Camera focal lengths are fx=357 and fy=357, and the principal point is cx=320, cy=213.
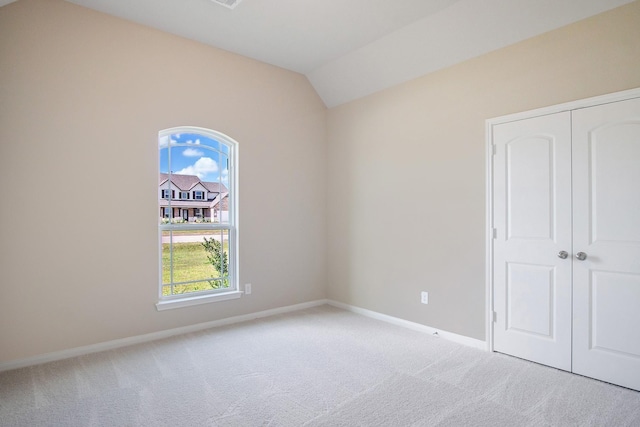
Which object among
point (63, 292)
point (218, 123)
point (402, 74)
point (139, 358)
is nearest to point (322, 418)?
point (139, 358)

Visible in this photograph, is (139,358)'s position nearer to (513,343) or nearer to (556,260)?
(513,343)

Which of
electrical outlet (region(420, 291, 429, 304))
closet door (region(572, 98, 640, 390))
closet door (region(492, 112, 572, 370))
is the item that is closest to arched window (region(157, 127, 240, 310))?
electrical outlet (region(420, 291, 429, 304))

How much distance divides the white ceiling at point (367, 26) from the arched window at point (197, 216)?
3.51ft

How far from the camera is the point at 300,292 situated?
4742mm

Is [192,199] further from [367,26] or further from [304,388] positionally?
[367,26]

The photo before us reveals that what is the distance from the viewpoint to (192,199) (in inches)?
158

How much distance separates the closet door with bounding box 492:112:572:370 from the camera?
2.88 meters

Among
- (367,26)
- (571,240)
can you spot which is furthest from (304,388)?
(367,26)

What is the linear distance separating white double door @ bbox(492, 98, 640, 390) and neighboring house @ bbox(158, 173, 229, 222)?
2946 mm

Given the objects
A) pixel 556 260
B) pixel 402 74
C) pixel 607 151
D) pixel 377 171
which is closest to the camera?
pixel 607 151

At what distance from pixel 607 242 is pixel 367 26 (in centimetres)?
277

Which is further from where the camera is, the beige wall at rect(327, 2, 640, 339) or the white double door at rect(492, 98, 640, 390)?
the beige wall at rect(327, 2, 640, 339)

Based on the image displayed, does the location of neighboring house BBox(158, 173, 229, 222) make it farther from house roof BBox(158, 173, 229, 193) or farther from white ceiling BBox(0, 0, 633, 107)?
white ceiling BBox(0, 0, 633, 107)

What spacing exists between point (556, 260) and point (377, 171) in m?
2.10
